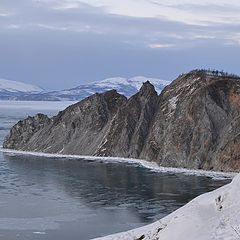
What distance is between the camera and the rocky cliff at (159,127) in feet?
255

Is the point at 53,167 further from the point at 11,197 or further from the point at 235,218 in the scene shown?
the point at 235,218

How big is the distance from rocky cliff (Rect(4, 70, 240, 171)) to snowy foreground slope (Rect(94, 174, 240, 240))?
45148 mm

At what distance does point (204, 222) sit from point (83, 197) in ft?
90.1

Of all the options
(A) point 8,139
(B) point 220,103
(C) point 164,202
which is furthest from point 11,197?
(A) point 8,139

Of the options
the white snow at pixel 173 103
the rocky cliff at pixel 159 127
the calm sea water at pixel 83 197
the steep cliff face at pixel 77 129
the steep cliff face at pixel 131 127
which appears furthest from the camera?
the steep cliff face at pixel 77 129

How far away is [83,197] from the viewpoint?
5131cm

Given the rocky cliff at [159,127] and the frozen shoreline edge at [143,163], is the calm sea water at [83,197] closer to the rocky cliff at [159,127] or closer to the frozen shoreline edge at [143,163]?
the frozen shoreline edge at [143,163]

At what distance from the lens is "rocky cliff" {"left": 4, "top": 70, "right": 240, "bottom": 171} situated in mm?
77812

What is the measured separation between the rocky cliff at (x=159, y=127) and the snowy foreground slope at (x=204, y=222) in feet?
148

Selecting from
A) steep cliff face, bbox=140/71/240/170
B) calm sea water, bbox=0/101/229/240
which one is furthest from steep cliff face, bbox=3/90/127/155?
calm sea water, bbox=0/101/229/240

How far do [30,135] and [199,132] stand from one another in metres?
41.2

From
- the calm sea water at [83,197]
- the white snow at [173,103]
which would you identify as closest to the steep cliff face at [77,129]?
the white snow at [173,103]

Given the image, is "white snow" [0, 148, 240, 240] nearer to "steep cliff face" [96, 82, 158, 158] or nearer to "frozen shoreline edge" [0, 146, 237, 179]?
"frozen shoreline edge" [0, 146, 237, 179]

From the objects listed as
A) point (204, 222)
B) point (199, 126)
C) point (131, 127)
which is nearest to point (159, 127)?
point (131, 127)
